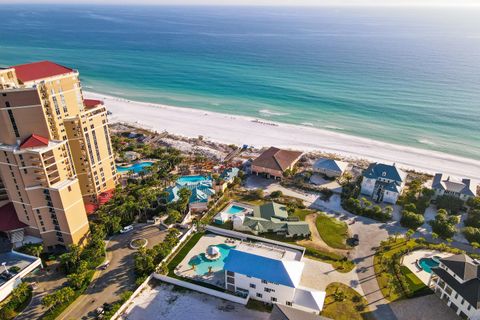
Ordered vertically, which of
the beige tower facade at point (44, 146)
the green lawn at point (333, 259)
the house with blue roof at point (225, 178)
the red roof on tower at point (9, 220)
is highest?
the beige tower facade at point (44, 146)

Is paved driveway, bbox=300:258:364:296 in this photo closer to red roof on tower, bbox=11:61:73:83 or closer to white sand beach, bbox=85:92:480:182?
red roof on tower, bbox=11:61:73:83

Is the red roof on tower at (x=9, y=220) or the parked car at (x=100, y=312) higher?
the red roof on tower at (x=9, y=220)

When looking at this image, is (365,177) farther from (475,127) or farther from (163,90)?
(163,90)

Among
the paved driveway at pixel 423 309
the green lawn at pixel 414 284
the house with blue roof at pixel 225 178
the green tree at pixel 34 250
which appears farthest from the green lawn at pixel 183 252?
the green lawn at pixel 414 284

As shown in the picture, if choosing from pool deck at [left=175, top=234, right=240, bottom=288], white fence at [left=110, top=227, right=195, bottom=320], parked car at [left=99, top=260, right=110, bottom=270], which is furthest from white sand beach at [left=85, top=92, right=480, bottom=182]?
parked car at [left=99, top=260, right=110, bottom=270]

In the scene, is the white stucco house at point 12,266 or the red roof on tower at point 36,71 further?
the red roof on tower at point 36,71

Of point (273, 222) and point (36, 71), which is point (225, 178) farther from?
point (36, 71)

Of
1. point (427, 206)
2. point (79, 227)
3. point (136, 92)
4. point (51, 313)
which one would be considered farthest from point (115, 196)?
point (136, 92)

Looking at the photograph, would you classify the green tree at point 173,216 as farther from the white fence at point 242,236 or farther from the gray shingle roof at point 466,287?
the gray shingle roof at point 466,287
